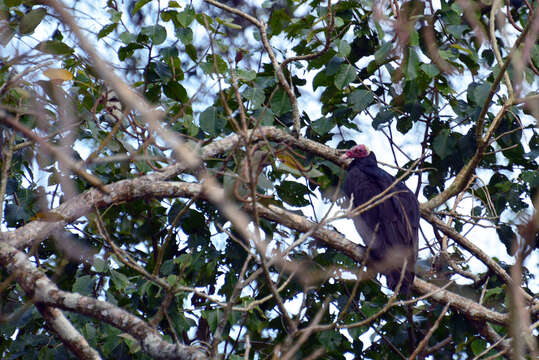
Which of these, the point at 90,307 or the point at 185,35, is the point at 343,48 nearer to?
the point at 185,35

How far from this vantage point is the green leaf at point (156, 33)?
10.1ft

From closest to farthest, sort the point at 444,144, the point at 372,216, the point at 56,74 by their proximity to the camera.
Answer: the point at 56,74, the point at 444,144, the point at 372,216

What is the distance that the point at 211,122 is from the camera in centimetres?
317

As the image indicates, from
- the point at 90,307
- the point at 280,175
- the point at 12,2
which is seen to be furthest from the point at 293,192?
the point at 12,2

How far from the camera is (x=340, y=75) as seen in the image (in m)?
3.34

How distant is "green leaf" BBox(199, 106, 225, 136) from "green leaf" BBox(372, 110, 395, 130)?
0.86 metres

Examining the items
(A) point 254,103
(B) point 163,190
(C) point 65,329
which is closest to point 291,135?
(A) point 254,103

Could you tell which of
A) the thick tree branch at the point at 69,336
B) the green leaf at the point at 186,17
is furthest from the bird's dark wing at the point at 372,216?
the thick tree branch at the point at 69,336

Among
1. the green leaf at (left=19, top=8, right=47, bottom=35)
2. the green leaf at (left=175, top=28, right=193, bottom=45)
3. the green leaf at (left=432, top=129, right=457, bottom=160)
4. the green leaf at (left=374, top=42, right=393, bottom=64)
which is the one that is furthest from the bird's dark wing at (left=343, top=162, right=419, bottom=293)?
the green leaf at (left=19, top=8, right=47, bottom=35)

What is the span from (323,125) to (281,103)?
298 mm

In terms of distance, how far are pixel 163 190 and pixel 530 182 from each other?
1899 millimetres

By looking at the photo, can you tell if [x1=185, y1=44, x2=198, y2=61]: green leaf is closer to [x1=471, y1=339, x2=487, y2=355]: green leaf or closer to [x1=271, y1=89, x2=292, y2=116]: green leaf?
[x1=271, y1=89, x2=292, y2=116]: green leaf

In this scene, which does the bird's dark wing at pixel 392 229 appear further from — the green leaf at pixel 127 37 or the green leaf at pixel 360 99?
the green leaf at pixel 127 37

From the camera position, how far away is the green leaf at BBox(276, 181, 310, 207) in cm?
333
